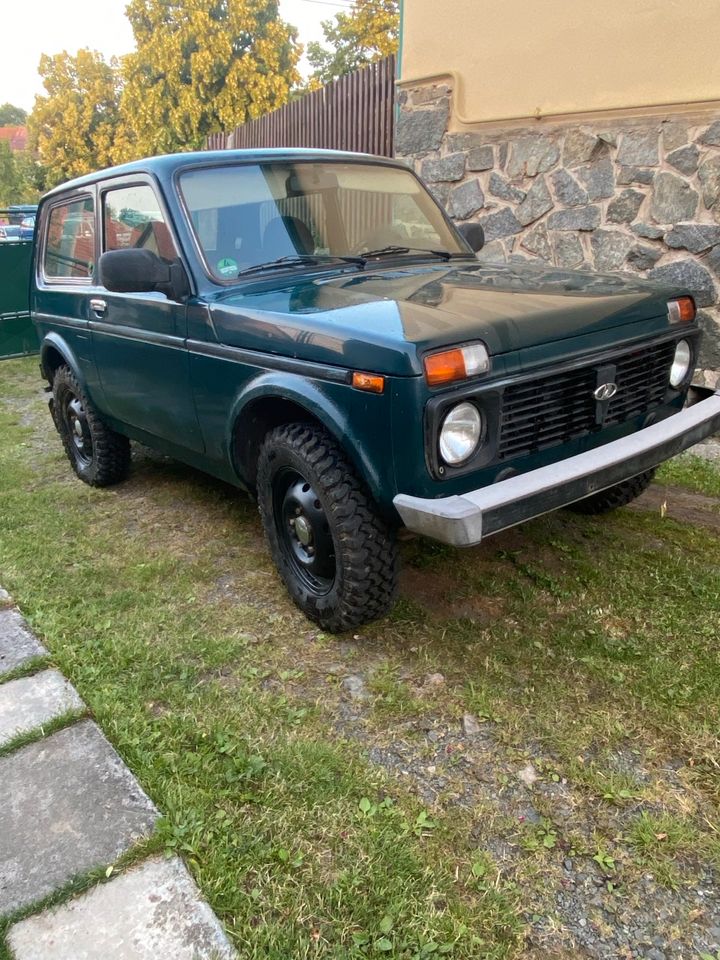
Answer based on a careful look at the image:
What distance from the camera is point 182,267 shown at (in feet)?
10.6

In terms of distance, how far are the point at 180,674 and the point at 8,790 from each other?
0.69m

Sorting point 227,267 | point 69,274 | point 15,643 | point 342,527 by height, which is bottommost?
point 15,643

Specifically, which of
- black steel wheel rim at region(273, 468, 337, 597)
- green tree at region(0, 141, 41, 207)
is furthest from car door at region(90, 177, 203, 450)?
green tree at region(0, 141, 41, 207)

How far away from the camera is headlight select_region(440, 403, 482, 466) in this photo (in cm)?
236

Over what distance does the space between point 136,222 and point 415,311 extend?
6.36 feet

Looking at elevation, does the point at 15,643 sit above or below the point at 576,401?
below

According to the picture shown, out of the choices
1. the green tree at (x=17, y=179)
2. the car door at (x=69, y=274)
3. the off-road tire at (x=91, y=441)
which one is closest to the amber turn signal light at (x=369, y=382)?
the car door at (x=69, y=274)

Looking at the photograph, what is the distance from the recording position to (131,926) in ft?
5.88

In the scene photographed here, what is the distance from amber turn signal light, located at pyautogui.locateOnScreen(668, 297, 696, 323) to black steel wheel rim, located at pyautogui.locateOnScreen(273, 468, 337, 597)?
5.40ft

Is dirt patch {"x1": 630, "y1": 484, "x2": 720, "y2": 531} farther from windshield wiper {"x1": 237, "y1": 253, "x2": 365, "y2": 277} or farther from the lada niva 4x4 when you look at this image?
windshield wiper {"x1": 237, "y1": 253, "x2": 365, "y2": 277}

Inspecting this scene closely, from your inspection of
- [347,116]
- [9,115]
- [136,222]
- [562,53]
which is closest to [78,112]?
[347,116]

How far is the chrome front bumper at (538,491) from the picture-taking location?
227 centimetres

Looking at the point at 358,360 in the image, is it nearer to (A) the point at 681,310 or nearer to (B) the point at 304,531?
(B) the point at 304,531

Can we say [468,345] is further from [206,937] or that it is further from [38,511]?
[38,511]
